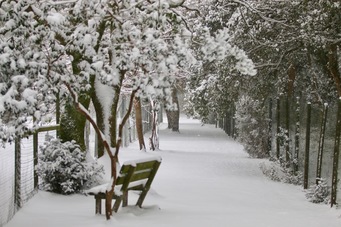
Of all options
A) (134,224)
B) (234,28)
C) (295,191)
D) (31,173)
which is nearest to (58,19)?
(134,224)

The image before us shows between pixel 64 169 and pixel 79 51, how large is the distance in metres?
3.86

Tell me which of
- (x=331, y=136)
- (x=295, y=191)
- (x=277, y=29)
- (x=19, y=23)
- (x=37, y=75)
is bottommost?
(x=295, y=191)

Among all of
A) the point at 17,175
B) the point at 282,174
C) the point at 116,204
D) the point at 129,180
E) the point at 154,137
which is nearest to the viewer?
the point at 129,180

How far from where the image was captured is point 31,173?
10.4 m

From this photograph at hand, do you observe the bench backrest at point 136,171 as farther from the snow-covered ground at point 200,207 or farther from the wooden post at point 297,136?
the wooden post at point 297,136

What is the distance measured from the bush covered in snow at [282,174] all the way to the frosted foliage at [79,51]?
22.1ft

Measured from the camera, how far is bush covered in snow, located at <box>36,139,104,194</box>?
9719mm

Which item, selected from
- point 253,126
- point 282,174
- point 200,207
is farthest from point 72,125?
point 253,126

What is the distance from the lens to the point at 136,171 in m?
7.86

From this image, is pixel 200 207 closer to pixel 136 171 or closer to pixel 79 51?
pixel 136 171

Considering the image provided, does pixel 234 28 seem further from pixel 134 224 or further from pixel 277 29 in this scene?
pixel 134 224

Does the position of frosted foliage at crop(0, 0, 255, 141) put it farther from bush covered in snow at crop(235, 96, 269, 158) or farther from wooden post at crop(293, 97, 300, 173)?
bush covered in snow at crop(235, 96, 269, 158)

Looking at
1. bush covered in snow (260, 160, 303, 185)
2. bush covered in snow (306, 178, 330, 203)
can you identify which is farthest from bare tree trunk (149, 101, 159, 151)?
bush covered in snow (306, 178, 330, 203)

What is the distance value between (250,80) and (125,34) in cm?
1015
